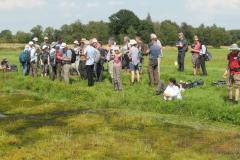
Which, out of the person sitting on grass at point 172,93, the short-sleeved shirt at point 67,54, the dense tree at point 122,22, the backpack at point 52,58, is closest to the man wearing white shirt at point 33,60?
the backpack at point 52,58

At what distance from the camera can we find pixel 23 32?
476ft

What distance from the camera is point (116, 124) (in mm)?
20953

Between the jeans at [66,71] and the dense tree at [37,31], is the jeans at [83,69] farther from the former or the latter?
the dense tree at [37,31]

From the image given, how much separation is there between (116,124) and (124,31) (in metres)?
114

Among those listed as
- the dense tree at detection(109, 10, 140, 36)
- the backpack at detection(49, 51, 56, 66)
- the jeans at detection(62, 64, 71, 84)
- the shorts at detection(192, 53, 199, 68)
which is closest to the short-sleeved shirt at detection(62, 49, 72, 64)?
the jeans at detection(62, 64, 71, 84)

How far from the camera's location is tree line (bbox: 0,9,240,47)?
12950 centimetres

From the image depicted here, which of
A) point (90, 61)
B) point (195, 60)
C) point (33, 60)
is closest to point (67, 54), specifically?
point (90, 61)

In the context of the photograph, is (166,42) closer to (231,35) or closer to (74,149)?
(231,35)

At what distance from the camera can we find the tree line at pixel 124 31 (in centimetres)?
12950

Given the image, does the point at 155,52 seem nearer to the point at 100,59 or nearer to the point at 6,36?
the point at 100,59

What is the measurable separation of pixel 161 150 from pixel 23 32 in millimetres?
132169

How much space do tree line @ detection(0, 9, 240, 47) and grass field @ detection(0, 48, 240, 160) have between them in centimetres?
9198

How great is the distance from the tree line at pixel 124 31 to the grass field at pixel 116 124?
302ft

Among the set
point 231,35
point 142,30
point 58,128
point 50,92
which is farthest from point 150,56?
point 231,35
